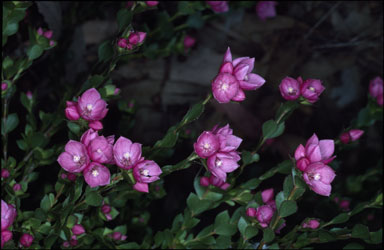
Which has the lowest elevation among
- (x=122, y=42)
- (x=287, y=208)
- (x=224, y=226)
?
(x=224, y=226)

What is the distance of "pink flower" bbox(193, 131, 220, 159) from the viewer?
0.84 metres

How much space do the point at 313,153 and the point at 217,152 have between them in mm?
184

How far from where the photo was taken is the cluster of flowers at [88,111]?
889 mm

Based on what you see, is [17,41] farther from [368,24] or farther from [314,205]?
[368,24]

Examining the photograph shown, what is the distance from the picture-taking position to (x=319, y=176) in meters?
0.87

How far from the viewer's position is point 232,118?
6.47ft

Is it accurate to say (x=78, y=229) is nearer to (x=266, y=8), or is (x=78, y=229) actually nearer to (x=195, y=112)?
(x=195, y=112)

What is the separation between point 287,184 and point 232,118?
1.07m

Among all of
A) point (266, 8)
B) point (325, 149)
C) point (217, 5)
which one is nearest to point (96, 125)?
point (325, 149)

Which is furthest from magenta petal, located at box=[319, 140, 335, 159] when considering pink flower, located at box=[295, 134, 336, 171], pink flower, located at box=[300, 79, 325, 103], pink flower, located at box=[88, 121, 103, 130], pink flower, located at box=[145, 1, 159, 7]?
pink flower, located at box=[145, 1, 159, 7]

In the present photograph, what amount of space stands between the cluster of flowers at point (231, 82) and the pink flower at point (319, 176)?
0.18m

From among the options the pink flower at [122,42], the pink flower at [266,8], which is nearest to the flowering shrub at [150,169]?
the pink flower at [122,42]

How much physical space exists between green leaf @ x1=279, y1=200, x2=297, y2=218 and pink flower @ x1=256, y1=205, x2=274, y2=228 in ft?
0.27

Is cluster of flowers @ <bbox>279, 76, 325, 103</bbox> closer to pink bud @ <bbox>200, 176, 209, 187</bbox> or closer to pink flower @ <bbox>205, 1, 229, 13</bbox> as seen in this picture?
pink bud @ <bbox>200, 176, 209, 187</bbox>
